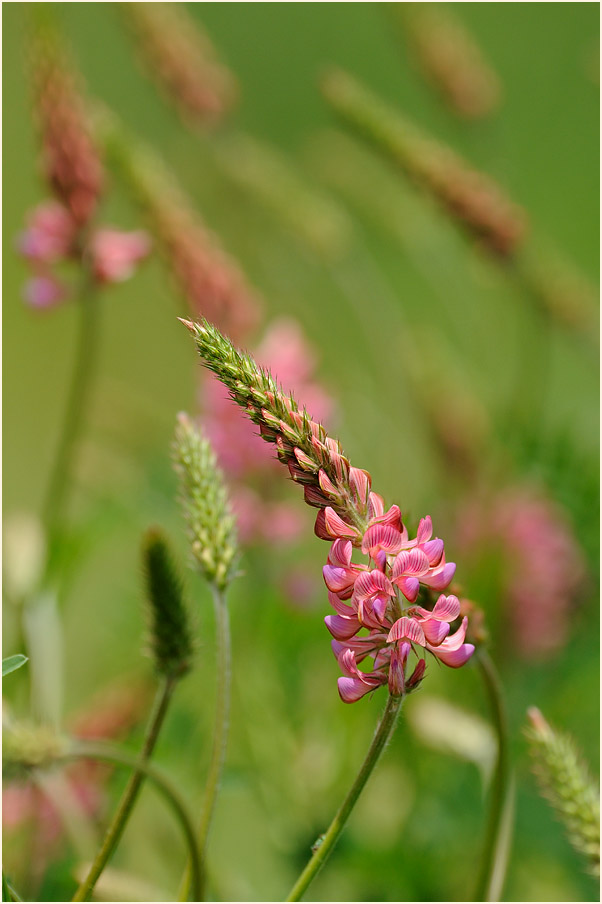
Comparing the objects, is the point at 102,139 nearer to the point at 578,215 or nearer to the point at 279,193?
the point at 279,193

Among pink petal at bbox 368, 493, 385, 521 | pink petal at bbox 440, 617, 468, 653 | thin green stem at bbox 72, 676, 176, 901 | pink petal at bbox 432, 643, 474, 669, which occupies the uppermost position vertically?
pink petal at bbox 368, 493, 385, 521

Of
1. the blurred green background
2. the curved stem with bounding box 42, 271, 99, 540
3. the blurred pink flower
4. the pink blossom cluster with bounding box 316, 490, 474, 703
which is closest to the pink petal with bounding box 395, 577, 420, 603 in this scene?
the pink blossom cluster with bounding box 316, 490, 474, 703

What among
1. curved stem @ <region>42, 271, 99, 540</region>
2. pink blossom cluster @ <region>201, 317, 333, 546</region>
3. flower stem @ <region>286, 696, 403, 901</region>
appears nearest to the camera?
flower stem @ <region>286, 696, 403, 901</region>

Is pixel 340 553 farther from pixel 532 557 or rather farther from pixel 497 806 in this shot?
pixel 532 557

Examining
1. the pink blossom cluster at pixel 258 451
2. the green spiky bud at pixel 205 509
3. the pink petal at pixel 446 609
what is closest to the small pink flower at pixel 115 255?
the pink blossom cluster at pixel 258 451

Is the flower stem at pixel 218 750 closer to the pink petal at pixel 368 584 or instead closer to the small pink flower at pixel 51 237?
the pink petal at pixel 368 584

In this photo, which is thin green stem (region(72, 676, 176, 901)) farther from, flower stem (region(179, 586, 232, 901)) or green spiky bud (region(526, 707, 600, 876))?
green spiky bud (region(526, 707, 600, 876))
